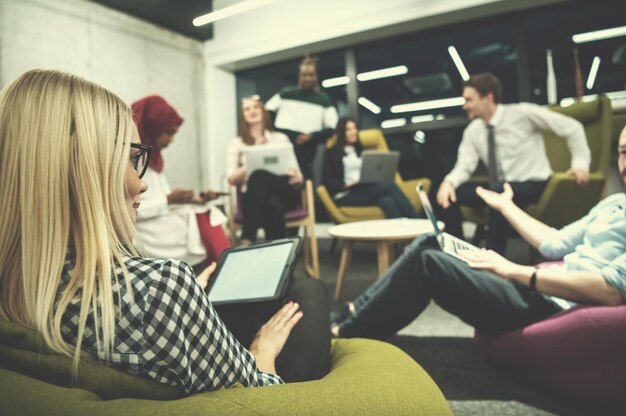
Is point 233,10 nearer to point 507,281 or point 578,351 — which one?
point 507,281

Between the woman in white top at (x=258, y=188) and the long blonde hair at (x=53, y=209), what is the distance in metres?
2.12

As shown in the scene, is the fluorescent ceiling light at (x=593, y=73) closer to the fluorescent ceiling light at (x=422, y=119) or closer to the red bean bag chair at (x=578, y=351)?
the fluorescent ceiling light at (x=422, y=119)

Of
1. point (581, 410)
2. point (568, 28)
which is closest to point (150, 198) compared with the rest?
point (581, 410)

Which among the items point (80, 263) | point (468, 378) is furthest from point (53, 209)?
point (468, 378)

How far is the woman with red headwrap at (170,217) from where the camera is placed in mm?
2068

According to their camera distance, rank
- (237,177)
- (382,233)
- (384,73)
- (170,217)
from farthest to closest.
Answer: (384,73) → (237,177) → (170,217) → (382,233)

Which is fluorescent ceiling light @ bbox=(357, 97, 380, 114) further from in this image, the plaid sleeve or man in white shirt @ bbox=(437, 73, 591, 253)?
the plaid sleeve

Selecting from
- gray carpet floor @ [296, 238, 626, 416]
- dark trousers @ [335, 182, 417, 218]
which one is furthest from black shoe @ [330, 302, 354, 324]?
dark trousers @ [335, 182, 417, 218]

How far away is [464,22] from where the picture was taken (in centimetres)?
414

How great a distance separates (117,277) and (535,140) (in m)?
2.96

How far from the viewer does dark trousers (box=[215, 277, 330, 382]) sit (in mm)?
884

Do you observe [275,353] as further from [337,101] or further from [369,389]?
[337,101]

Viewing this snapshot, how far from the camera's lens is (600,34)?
381cm

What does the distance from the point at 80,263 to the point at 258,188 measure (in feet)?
7.35
